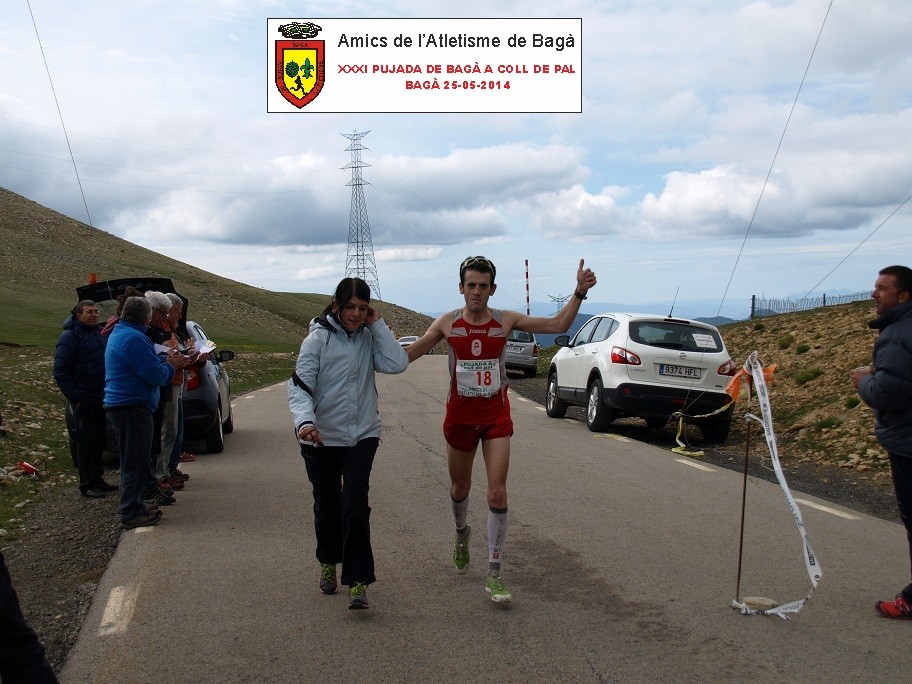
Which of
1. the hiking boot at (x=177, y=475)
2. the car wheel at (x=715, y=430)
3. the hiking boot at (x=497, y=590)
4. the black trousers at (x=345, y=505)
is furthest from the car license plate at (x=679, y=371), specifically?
the black trousers at (x=345, y=505)

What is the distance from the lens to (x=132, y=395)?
7883 mm

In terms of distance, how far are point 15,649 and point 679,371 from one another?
37.5 ft

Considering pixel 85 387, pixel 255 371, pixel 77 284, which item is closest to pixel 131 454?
pixel 85 387

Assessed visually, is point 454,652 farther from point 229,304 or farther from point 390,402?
point 229,304

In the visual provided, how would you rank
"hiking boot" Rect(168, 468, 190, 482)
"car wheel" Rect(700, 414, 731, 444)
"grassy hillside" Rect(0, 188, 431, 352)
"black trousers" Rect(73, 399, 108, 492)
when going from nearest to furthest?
"black trousers" Rect(73, 399, 108, 492) < "hiking boot" Rect(168, 468, 190, 482) < "car wheel" Rect(700, 414, 731, 444) < "grassy hillside" Rect(0, 188, 431, 352)

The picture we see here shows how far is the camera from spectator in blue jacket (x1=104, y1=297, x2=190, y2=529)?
7832mm

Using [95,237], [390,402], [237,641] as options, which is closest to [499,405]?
[237,641]

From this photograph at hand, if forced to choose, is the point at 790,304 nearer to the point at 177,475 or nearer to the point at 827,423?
the point at 827,423

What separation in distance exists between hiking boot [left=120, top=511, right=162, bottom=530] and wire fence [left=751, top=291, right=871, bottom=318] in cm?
2113

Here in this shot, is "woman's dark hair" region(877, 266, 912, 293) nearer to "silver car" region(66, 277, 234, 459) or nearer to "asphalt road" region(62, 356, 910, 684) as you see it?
"asphalt road" region(62, 356, 910, 684)

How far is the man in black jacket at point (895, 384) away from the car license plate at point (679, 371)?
8243mm

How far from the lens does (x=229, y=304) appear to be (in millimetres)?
95688

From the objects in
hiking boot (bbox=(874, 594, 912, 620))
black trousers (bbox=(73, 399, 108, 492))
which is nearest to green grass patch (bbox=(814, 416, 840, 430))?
hiking boot (bbox=(874, 594, 912, 620))

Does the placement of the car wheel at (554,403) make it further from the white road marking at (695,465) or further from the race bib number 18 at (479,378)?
the race bib number 18 at (479,378)
